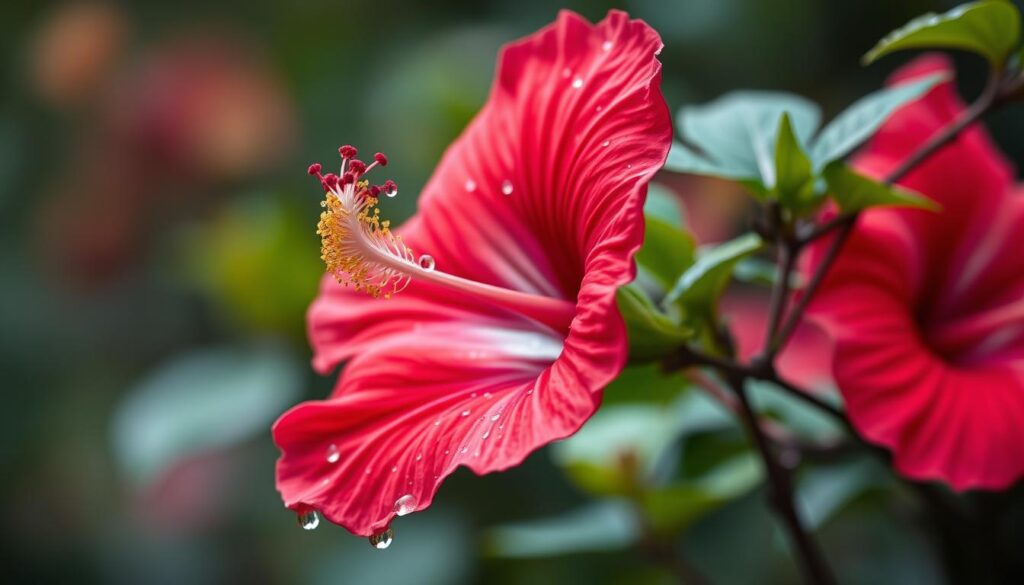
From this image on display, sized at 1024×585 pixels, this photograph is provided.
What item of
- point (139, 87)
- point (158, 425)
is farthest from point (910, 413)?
point (139, 87)

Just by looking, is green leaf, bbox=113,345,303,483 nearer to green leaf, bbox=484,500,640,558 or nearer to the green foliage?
green leaf, bbox=484,500,640,558

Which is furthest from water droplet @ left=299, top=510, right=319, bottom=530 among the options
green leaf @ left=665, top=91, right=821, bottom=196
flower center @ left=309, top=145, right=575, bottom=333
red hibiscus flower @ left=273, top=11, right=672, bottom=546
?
green leaf @ left=665, top=91, right=821, bottom=196

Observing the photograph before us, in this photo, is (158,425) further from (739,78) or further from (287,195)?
(739,78)

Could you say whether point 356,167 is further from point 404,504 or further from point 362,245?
point 404,504

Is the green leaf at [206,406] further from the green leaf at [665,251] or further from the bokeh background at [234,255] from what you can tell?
the green leaf at [665,251]

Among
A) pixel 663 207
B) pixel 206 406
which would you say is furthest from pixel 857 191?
pixel 206 406

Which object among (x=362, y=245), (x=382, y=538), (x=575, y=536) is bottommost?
(x=575, y=536)
